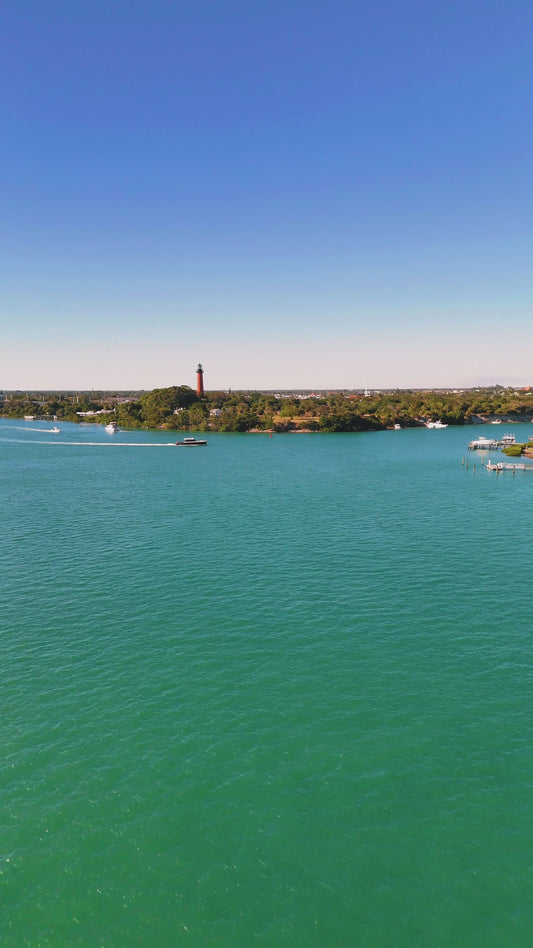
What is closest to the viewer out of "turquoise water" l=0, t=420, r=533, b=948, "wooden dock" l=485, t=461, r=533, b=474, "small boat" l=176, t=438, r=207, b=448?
"turquoise water" l=0, t=420, r=533, b=948

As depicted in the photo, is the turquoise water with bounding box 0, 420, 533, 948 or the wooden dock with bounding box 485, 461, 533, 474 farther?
the wooden dock with bounding box 485, 461, 533, 474

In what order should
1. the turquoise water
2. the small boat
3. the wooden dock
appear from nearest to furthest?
the turquoise water < the wooden dock < the small boat

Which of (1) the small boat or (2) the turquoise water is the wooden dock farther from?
(1) the small boat

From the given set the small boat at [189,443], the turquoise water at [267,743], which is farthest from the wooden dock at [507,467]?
the small boat at [189,443]

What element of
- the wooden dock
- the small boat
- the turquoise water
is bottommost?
the turquoise water

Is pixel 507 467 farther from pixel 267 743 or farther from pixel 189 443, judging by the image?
pixel 189 443

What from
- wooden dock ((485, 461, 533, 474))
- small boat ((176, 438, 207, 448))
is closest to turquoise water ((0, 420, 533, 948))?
wooden dock ((485, 461, 533, 474))

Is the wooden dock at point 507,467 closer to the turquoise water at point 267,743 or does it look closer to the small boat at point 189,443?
the turquoise water at point 267,743

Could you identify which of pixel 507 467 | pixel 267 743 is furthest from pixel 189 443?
pixel 267 743

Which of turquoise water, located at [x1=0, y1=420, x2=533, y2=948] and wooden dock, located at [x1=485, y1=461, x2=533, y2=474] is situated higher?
wooden dock, located at [x1=485, y1=461, x2=533, y2=474]

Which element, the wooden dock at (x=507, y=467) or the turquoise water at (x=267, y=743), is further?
the wooden dock at (x=507, y=467)
